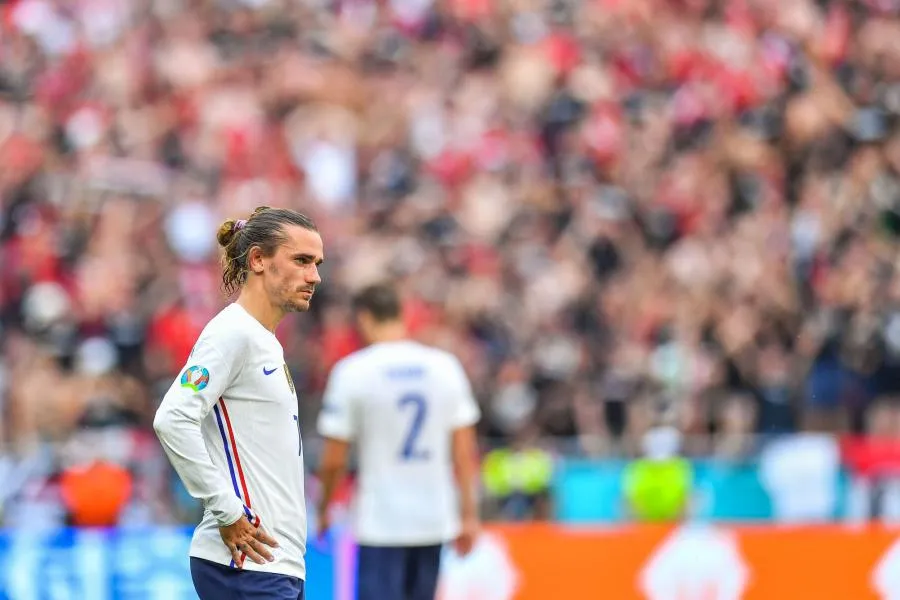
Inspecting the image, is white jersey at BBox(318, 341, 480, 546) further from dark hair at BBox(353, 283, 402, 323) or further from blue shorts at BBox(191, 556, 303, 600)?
blue shorts at BBox(191, 556, 303, 600)

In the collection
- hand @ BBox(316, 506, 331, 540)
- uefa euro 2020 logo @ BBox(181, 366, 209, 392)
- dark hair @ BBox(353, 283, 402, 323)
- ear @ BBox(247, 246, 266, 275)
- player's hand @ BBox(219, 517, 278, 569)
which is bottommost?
player's hand @ BBox(219, 517, 278, 569)

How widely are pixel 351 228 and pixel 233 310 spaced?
10773 mm

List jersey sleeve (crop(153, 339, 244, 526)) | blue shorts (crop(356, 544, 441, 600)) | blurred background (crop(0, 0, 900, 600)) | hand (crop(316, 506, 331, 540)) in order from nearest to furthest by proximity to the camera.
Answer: jersey sleeve (crop(153, 339, 244, 526))
hand (crop(316, 506, 331, 540))
blue shorts (crop(356, 544, 441, 600))
blurred background (crop(0, 0, 900, 600))

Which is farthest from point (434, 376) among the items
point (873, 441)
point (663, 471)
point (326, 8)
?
point (326, 8)

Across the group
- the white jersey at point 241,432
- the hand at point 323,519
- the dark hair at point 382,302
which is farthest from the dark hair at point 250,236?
the hand at point 323,519

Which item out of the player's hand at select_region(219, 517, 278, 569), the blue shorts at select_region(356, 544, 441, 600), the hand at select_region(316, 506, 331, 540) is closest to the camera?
the player's hand at select_region(219, 517, 278, 569)

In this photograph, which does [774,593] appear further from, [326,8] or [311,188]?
[326,8]

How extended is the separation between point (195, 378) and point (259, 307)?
376 mm

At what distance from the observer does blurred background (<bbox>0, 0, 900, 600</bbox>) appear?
1281 centimetres

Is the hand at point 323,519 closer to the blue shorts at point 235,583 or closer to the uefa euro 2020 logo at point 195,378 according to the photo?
the blue shorts at point 235,583

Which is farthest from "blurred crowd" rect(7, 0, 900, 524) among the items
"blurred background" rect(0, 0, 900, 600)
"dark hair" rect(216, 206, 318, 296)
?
"dark hair" rect(216, 206, 318, 296)

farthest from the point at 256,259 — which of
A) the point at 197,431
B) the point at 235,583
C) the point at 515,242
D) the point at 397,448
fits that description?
the point at 515,242

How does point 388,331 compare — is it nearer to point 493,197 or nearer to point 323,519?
point 323,519

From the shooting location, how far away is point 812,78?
17500 millimetres
